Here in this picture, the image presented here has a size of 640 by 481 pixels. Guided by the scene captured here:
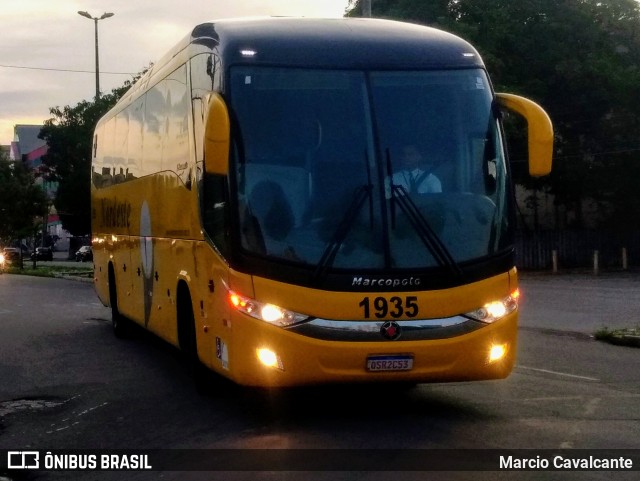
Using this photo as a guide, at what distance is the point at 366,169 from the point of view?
901cm

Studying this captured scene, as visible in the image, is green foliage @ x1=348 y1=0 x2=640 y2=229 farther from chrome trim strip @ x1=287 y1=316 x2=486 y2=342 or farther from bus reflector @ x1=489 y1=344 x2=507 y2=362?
chrome trim strip @ x1=287 y1=316 x2=486 y2=342

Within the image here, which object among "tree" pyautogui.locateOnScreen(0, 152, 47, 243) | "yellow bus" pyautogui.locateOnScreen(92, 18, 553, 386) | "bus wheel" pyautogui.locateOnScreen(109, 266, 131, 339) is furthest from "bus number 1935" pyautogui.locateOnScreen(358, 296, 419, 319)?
"tree" pyautogui.locateOnScreen(0, 152, 47, 243)

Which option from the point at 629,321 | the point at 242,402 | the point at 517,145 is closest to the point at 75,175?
the point at 517,145

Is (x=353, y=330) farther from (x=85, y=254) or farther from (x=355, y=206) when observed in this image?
A: (x=85, y=254)

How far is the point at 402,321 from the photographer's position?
880 cm

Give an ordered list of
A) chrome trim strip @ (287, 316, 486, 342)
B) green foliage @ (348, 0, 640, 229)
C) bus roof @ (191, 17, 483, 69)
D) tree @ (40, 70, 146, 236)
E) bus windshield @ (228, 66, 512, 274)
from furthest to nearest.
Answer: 1. tree @ (40, 70, 146, 236)
2. green foliage @ (348, 0, 640, 229)
3. bus roof @ (191, 17, 483, 69)
4. bus windshield @ (228, 66, 512, 274)
5. chrome trim strip @ (287, 316, 486, 342)

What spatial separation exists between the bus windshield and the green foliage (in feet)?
114

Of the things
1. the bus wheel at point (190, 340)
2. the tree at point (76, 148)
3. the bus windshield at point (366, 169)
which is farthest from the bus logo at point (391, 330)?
the tree at point (76, 148)

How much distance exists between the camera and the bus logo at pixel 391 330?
8.75m

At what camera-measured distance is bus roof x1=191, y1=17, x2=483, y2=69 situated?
9.39m

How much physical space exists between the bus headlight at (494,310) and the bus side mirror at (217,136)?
2.32 metres

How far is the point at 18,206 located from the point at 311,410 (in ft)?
206

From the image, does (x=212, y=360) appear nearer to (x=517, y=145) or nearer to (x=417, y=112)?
(x=417, y=112)

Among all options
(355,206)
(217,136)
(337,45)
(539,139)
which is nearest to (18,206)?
(337,45)
